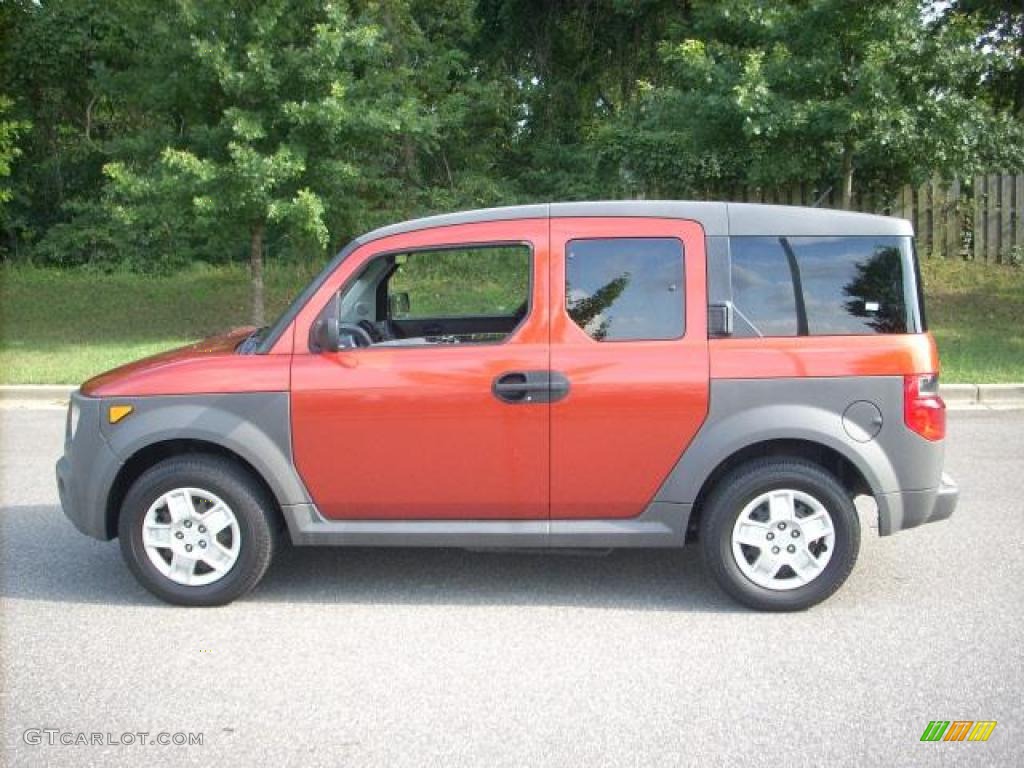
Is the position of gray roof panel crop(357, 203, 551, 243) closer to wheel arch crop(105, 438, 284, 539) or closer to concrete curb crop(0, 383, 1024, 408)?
wheel arch crop(105, 438, 284, 539)

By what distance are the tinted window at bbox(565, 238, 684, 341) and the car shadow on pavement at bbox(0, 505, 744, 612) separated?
3.94 ft

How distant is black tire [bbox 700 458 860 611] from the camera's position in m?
4.44

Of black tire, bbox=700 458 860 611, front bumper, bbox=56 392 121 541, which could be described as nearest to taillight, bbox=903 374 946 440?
black tire, bbox=700 458 860 611

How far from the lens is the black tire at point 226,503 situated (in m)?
4.59

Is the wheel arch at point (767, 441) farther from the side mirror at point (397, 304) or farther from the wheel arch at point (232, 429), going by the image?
the side mirror at point (397, 304)

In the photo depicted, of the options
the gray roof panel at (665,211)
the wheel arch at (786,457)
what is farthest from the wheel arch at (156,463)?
the wheel arch at (786,457)

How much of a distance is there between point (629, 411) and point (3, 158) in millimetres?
13400

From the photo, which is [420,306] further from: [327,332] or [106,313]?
[106,313]

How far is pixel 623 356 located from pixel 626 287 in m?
0.33

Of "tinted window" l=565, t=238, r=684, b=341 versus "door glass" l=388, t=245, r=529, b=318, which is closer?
"tinted window" l=565, t=238, r=684, b=341

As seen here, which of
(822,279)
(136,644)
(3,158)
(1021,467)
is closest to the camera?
(136,644)

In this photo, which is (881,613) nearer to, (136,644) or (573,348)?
(573,348)

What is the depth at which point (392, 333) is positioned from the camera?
5516mm

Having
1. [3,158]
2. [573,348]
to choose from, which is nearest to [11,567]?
[573,348]
